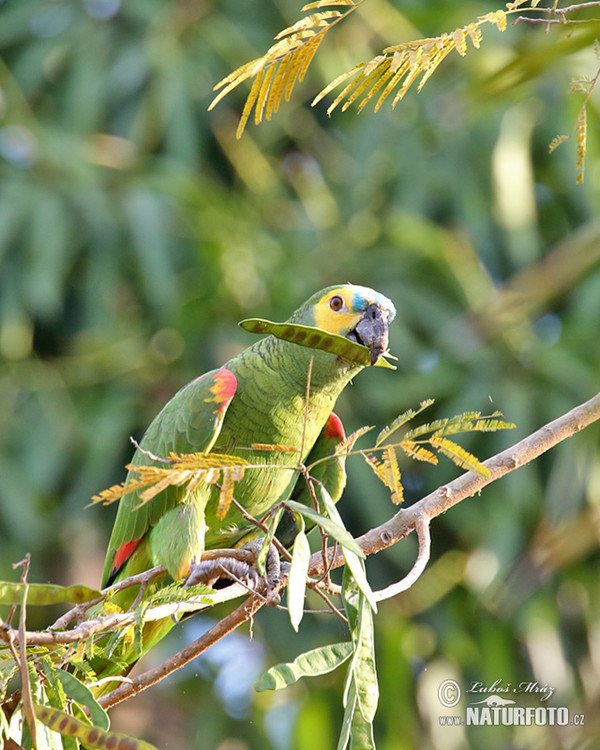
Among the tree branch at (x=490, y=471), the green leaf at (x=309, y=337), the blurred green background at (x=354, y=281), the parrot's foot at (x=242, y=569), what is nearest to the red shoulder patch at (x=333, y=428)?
the parrot's foot at (x=242, y=569)

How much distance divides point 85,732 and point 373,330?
1.19m

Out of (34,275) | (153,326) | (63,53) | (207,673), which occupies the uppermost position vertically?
(63,53)

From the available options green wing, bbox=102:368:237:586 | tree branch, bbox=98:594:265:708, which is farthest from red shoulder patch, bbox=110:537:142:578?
tree branch, bbox=98:594:265:708

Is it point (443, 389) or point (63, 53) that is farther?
point (63, 53)

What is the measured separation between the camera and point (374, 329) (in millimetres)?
2004

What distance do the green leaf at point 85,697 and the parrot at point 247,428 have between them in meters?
0.64

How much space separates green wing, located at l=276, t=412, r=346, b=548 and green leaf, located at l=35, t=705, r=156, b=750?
1.02 meters

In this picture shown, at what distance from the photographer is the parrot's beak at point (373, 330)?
78.1 inches

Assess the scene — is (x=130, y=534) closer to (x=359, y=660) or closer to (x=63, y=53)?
(x=359, y=660)

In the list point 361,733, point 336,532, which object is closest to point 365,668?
point 361,733

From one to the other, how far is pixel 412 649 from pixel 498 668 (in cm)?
46

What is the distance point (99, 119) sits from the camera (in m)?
5.31

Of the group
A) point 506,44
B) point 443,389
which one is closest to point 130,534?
point 443,389

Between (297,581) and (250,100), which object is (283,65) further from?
(297,581)
